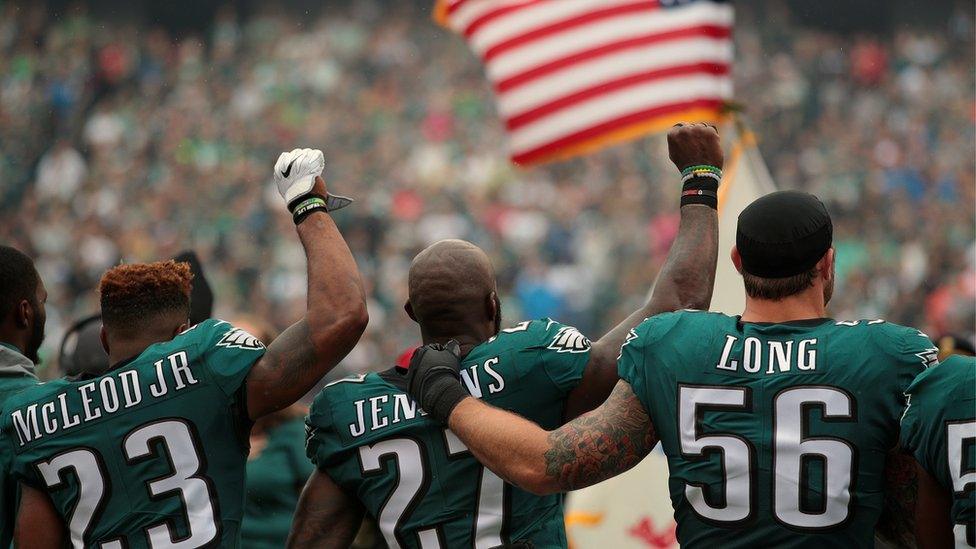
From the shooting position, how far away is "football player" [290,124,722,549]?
9.67 ft

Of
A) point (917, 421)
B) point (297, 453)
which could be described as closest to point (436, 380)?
point (917, 421)

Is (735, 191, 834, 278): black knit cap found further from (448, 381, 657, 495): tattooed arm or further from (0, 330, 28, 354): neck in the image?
(0, 330, 28, 354): neck

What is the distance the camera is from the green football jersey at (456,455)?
9.66ft

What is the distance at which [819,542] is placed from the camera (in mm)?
2543

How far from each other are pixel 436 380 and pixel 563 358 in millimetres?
350

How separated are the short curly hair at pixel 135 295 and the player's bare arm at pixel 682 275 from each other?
105 centimetres

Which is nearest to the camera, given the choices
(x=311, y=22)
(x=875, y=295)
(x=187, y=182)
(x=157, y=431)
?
(x=157, y=431)

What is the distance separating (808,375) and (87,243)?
40.7 feet

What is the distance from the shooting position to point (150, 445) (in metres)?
2.91

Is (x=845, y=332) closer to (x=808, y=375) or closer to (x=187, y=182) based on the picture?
(x=808, y=375)

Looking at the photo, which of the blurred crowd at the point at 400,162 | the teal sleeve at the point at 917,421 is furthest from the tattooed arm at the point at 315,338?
the blurred crowd at the point at 400,162

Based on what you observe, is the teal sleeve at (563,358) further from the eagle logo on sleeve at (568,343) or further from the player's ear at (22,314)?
the player's ear at (22,314)

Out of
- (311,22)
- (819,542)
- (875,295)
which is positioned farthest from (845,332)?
(311,22)

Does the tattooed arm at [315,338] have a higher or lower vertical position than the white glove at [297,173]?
lower
